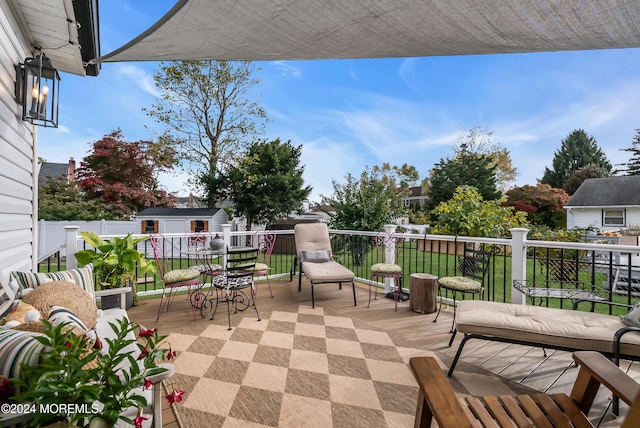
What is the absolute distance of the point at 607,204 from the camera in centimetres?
1519

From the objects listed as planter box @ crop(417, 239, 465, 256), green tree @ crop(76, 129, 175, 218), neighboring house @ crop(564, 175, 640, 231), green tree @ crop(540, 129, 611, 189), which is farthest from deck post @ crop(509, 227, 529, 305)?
green tree @ crop(540, 129, 611, 189)

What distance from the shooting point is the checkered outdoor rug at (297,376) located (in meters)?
1.94

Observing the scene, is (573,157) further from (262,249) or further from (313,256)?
(262,249)

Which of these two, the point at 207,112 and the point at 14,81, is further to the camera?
Answer: the point at 207,112

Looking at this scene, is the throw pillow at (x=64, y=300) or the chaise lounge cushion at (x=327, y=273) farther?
the chaise lounge cushion at (x=327, y=273)

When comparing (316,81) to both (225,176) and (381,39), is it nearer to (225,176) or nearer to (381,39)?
(225,176)

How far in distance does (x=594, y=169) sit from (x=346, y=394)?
97.8 ft

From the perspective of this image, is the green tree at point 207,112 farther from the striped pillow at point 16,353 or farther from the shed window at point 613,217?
the shed window at point 613,217

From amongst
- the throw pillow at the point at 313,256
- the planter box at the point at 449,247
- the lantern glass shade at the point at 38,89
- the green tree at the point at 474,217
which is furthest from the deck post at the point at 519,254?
the lantern glass shade at the point at 38,89

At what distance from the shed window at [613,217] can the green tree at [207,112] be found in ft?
61.8

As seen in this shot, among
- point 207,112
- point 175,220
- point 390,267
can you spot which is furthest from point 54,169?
point 390,267

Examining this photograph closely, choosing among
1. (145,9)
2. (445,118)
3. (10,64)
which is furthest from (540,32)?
(445,118)

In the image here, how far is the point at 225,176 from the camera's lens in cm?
1543

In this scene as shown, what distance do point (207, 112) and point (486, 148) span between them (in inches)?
705
